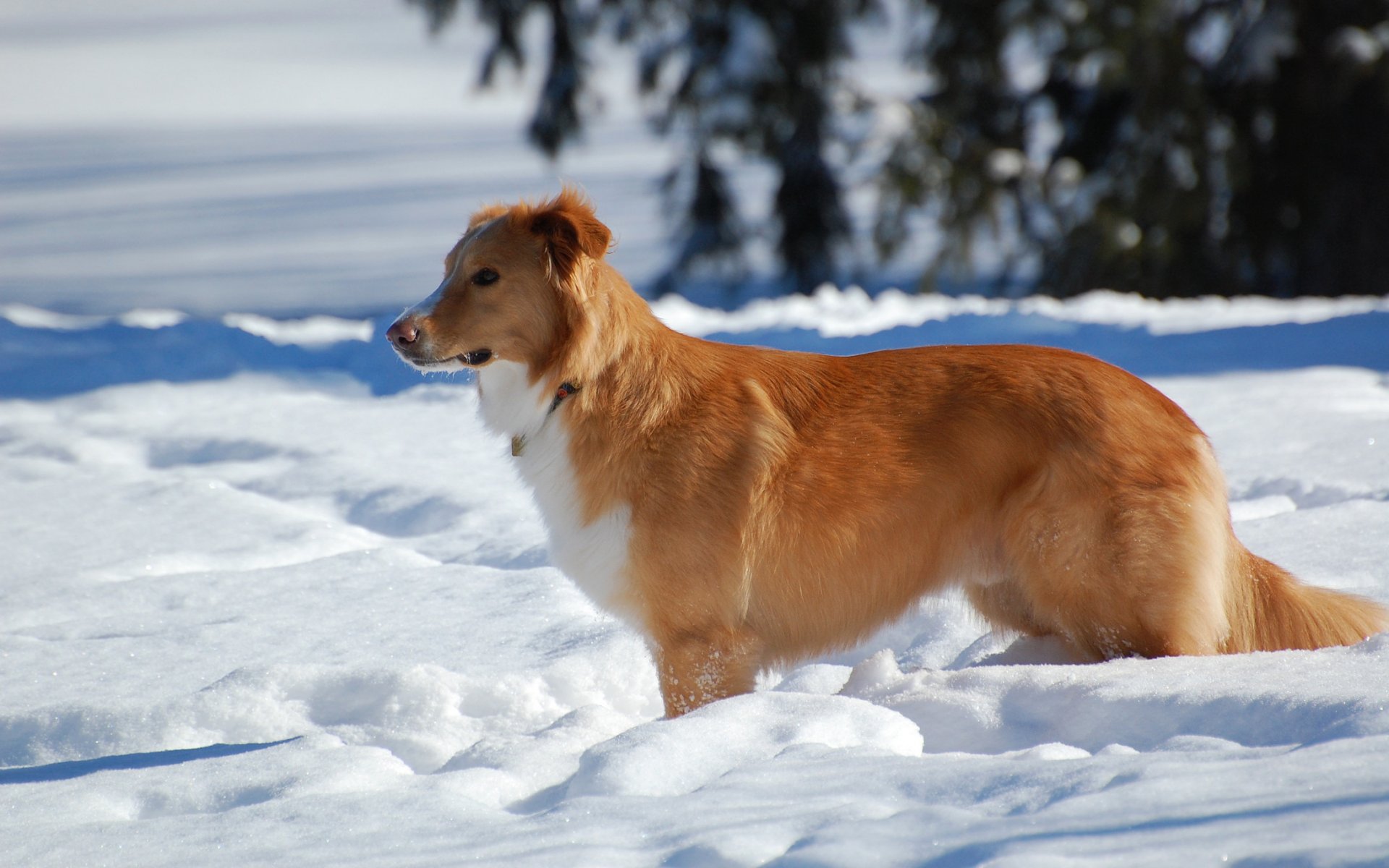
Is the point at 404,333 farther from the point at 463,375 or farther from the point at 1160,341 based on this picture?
the point at 1160,341

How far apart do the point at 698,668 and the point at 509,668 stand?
73cm

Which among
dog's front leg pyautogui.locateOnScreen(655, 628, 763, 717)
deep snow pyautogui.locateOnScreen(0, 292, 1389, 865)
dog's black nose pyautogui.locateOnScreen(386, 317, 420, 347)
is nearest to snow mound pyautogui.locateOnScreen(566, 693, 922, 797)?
deep snow pyautogui.locateOnScreen(0, 292, 1389, 865)

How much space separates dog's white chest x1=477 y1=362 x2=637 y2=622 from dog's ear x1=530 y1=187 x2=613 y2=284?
30 centimetres

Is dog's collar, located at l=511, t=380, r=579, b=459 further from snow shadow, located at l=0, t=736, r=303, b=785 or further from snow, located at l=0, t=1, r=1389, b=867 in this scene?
snow shadow, located at l=0, t=736, r=303, b=785

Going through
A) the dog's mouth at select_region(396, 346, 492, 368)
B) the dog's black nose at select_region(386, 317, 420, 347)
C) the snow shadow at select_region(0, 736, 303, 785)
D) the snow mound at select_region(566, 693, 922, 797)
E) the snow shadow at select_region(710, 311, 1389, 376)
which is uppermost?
the dog's black nose at select_region(386, 317, 420, 347)

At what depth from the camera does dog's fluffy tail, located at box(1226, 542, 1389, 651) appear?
3.07 m

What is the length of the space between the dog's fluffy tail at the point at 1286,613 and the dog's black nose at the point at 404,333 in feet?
6.83

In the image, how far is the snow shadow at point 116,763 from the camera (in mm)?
2771

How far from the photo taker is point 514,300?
3.15 m

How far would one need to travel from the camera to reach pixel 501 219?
323 cm

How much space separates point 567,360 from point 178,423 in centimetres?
406

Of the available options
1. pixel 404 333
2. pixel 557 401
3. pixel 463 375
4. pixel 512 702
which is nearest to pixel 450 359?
pixel 404 333

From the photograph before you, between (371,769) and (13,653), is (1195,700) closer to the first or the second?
(371,769)

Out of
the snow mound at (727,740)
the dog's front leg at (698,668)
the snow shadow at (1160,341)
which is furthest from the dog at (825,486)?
the snow shadow at (1160,341)
